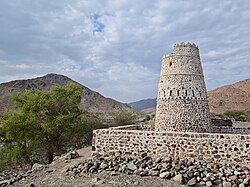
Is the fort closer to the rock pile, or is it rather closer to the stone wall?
the stone wall

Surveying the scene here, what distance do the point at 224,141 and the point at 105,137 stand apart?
524 cm

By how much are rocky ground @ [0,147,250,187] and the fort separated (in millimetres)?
485

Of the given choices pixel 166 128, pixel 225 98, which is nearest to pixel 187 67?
pixel 166 128

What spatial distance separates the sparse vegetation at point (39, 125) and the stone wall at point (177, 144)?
17.4 feet

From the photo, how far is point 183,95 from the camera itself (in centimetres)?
1337

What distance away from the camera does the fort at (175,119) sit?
38.6ft

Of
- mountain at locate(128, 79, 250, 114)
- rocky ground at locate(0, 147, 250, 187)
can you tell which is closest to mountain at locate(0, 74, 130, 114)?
mountain at locate(128, 79, 250, 114)

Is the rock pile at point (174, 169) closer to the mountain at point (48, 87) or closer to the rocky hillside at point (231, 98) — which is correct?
the rocky hillside at point (231, 98)

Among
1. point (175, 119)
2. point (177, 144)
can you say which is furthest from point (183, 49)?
point (177, 144)

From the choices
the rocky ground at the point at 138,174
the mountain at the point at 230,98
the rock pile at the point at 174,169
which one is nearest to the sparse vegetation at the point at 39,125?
the rocky ground at the point at 138,174

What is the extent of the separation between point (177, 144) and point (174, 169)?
1534 mm

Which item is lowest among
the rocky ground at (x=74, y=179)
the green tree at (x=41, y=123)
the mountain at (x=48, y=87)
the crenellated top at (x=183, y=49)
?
the rocky ground at (x=74, y=179)

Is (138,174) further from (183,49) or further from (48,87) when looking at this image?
(48,87)

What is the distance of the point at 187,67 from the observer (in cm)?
1355
